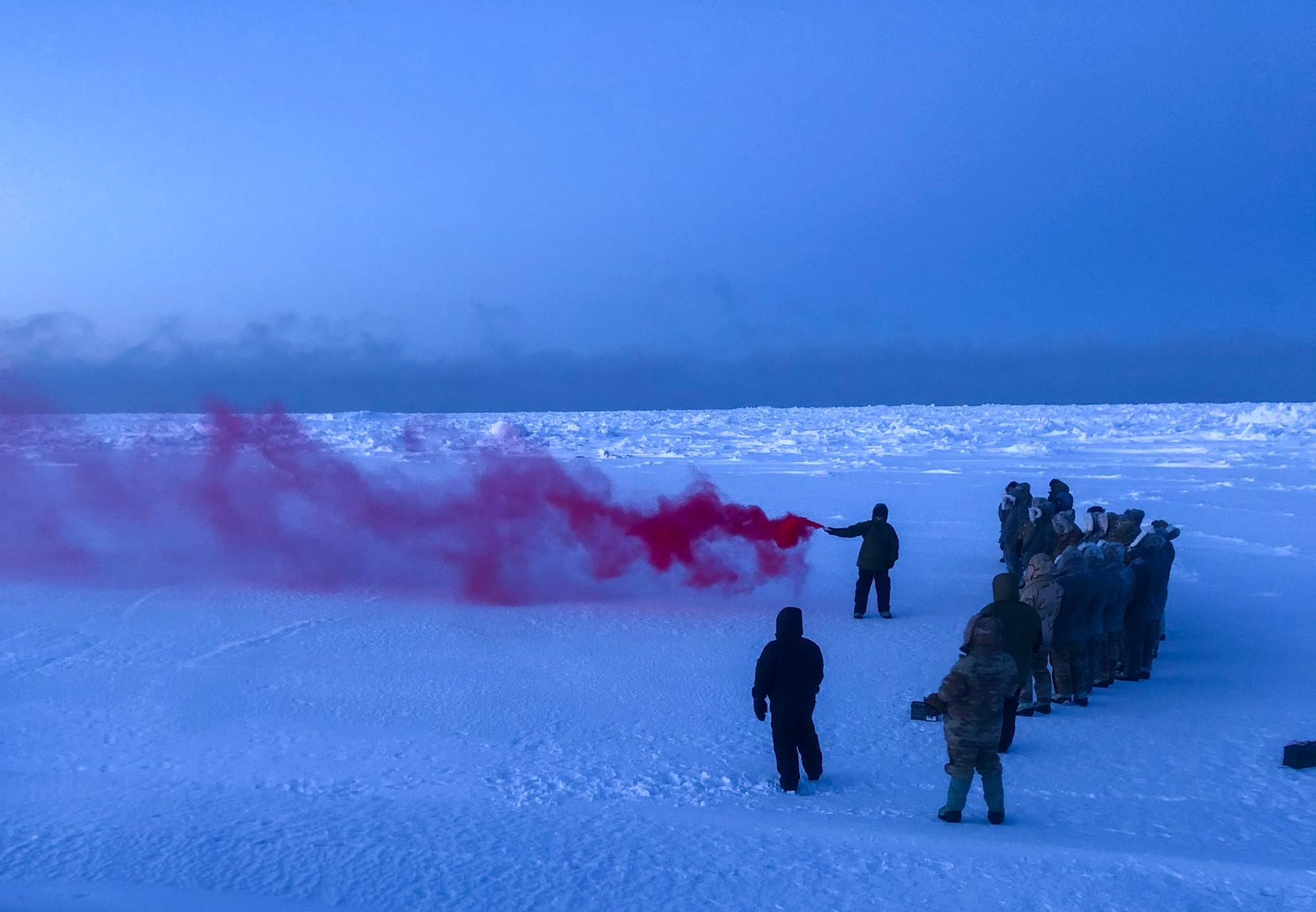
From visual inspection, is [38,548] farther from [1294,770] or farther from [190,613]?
[1294,770]

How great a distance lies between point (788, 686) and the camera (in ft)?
21.9

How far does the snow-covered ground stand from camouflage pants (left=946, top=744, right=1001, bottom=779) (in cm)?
34

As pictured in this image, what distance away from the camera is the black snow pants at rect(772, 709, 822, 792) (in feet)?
22.0

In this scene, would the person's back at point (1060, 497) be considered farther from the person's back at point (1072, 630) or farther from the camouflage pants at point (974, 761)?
the camouflage pants at point (974, 761)

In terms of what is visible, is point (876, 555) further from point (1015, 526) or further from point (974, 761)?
point (974, 761)

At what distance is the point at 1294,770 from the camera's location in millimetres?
7203

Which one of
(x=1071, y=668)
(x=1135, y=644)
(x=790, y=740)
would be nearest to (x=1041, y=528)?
(x=1135, y=644)

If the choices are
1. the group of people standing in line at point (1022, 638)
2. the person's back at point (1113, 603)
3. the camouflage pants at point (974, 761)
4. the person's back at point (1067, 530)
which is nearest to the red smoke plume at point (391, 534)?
the group of people standing in line at point (1022, 638)

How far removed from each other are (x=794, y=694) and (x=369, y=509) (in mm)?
10971

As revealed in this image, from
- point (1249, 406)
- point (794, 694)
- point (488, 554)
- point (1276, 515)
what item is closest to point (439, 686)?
point (794, 694)

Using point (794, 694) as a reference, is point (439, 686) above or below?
below

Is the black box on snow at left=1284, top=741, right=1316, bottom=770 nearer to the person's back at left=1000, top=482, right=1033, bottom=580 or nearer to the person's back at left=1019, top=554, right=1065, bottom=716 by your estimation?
the person's back at left=1019, top=554, right=1065, bottom=716

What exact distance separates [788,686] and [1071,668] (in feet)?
11.8

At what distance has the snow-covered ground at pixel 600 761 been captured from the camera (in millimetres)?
5289
